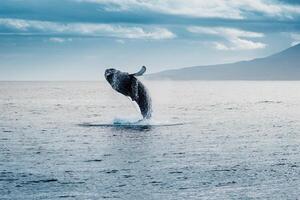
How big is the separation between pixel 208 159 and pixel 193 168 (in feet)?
9.01

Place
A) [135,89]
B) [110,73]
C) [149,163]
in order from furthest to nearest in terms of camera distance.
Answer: [110,73], [135,89], [149,163]

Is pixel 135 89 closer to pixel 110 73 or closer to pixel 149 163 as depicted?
pixel 110 73

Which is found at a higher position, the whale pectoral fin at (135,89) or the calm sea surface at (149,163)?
the whale pectoral fin at (135,89)

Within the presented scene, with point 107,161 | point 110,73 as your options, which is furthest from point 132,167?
point 110,73

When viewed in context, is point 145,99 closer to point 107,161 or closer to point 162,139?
Answer: point 162,139

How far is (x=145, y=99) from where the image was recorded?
139 ft

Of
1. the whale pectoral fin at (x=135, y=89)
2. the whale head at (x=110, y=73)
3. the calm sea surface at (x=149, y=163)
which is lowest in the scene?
the calm sea surface at (x=149, y=163)

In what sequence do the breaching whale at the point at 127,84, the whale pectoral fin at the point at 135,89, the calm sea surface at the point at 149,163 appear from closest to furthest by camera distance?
the calm sea surface at the point at 149,163
the breaching whale at the point at 127,84
the whale pectoral fin at the point at 135,89

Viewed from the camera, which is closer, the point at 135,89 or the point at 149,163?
the point at 149,163

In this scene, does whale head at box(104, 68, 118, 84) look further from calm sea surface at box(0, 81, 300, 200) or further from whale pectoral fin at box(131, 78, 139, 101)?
calm sea surface at box(0, 81, 300, 200)

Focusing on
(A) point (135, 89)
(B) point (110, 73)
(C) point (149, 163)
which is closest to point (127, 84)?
(A) point (135, 89)

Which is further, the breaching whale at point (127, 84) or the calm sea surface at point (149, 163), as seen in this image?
the breaching whale at point (127, 84)

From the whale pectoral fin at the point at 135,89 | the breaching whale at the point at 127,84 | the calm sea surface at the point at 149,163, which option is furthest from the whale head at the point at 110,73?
the calm sea surface at the point at 149,163

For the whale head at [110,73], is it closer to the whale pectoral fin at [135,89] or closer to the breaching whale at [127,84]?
the breaching whale at [127,84]
